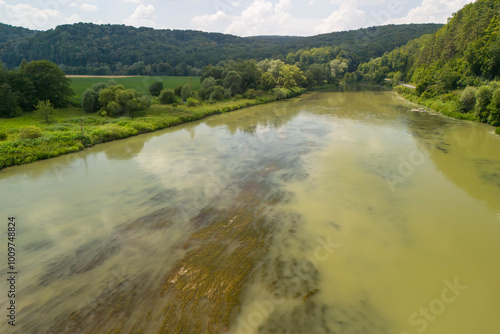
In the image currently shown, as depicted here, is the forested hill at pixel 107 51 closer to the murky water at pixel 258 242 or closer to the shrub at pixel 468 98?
the shrub at pixel 468 98

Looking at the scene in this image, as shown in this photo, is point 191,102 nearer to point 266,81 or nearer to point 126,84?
point 126,84

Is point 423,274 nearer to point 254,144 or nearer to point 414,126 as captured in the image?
point 254,144

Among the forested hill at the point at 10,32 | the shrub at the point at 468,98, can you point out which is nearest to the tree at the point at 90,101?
the shrub at the point at 468,98

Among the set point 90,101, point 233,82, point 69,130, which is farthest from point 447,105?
point 90,101

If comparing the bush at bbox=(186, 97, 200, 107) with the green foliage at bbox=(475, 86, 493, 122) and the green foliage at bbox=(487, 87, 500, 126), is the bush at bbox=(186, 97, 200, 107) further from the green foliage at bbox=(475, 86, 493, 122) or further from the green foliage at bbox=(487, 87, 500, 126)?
the green foliage at bbox=(487, 87, 500, 126)

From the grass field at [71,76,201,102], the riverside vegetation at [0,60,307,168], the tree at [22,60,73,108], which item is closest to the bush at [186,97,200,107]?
the riverside vegetation at [0,60,307,168]
